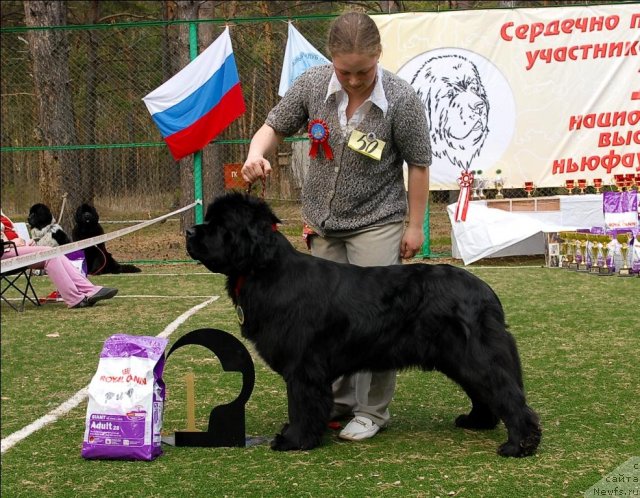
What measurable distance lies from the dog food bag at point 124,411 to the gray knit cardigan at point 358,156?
1144 millimetres

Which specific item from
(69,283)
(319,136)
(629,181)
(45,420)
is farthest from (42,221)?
(629,181)

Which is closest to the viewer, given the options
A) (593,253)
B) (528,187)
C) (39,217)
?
(593,253)

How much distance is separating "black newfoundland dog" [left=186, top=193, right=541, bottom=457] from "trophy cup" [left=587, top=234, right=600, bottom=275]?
6250mm

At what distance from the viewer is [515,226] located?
11.1m

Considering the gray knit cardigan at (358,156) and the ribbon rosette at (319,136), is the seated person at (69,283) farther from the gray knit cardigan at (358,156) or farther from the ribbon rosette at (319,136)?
the ribbon rosette at (319,136)

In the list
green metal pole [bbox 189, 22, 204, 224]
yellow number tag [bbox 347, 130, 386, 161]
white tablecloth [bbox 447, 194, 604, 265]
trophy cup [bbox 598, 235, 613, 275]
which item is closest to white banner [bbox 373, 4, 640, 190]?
white tablecloth [bbox 447, 194, 604, 265]

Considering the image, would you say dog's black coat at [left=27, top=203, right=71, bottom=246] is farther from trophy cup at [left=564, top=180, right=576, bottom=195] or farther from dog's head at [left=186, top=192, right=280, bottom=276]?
dog's head at [left=186, top=192, right=280, bottom=276]

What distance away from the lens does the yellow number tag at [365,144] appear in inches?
162

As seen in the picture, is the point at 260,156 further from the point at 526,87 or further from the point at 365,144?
the point at 526,87

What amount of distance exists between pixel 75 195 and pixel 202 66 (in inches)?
128

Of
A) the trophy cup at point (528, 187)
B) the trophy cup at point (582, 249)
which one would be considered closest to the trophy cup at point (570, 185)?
the trophy cup at point (528, 187)

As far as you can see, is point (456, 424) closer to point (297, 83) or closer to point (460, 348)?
point (460, 348)

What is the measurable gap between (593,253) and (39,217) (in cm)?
626

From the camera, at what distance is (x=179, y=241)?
1395cm
